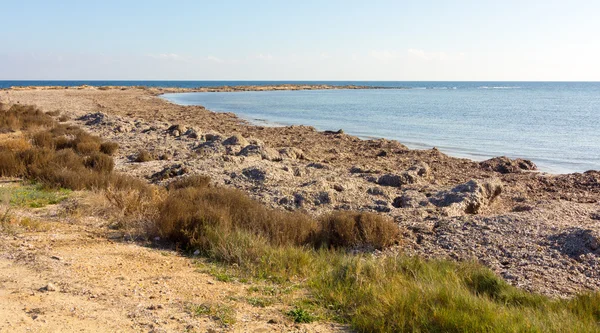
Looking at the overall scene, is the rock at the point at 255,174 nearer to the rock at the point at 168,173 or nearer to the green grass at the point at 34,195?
the rock at the point at 168,173

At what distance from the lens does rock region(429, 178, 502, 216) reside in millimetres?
9865

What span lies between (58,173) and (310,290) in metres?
7.06

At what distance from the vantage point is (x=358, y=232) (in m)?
7.48

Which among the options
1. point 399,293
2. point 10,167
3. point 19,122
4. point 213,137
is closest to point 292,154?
point 213,137

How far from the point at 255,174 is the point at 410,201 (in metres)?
3.90

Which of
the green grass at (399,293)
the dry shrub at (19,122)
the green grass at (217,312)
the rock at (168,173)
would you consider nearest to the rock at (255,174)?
the rock at (168,173)

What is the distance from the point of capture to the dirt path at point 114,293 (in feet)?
14.4

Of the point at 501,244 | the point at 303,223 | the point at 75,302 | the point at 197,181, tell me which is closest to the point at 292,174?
the point at 197,181

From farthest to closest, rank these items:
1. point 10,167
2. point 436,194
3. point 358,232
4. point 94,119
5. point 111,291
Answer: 1. point 94,119
2. point 10,167
3. point 436,194
4. point 358,232
5. point 111,291

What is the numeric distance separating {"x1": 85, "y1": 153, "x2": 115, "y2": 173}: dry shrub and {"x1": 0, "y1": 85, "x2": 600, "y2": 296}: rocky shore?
34.8 inches

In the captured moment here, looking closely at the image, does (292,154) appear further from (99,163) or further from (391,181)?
(99,163)

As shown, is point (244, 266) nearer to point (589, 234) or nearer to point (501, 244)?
point (501, 244)

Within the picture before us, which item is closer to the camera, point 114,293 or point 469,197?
point 114,293

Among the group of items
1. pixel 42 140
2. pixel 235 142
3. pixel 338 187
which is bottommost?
pixel 338 187
